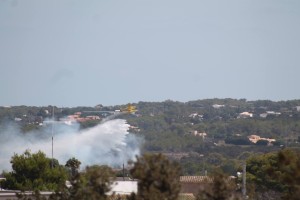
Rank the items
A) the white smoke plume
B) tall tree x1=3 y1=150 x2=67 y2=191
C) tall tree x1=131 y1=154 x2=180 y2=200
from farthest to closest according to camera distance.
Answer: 1. the white smoke plume
2. tall tree x1=3 y1=150 x2=67 y2=191
3. tall tree x1=131 y1=154 x2=180 y2=200

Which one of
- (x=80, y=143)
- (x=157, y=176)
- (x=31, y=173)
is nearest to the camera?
(x=157, y=176)

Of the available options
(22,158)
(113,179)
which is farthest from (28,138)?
(113,179)

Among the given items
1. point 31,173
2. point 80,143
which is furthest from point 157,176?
point 80,143

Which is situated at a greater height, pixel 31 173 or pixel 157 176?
pixel 157 176

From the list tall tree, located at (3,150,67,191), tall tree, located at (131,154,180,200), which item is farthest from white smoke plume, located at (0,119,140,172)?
tall tree, located at (131,154,180,200)

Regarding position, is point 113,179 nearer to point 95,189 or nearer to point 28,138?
point 95,189

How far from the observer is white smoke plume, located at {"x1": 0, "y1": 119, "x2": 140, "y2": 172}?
161625 mm

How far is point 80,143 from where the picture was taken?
174750mm

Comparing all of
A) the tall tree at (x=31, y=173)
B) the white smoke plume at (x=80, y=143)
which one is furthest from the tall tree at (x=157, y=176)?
the white smoke plume at (x=80, y=143)

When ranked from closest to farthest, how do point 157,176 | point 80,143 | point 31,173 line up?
point 157,176
point 31,173
point 80,143

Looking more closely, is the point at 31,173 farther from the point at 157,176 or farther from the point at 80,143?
the point at 80,143

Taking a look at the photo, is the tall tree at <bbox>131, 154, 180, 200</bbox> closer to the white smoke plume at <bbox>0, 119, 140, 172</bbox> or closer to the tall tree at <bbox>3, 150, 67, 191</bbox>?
the tall tree at <bbox>3, 150, 67, 191</bbox>

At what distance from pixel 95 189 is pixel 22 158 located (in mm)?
47234

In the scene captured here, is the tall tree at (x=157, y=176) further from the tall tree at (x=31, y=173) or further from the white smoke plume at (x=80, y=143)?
the white smoke plume at (x=80, y=143)
